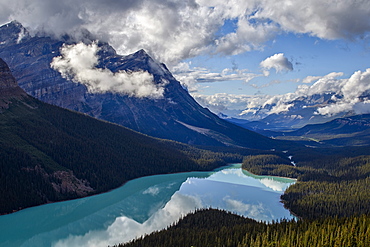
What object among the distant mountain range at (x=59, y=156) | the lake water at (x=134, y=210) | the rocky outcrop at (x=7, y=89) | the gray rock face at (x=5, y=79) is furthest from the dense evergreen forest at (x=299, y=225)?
the gray rock face at (x=5, y=79)

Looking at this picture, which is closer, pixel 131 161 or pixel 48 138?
pixel 48 138

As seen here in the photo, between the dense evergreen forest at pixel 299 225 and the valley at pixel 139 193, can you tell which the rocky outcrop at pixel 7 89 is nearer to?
the valley at pixel 139 193

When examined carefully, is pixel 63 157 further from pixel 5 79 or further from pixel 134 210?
pixel 5 79

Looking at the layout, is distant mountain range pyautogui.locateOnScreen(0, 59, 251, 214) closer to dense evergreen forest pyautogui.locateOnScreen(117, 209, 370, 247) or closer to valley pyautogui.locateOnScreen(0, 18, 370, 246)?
valley pyautogui.locateOnScreen(0, 18, 370, 246)

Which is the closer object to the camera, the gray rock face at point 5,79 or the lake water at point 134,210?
the lake water at point 134,210

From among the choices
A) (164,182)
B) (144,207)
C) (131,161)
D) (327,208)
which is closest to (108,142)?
(131,161)

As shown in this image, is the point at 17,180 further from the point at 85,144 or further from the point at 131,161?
the point at 131,161

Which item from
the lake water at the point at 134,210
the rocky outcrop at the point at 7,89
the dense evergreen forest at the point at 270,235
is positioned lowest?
the lake water at the point at 134,210
